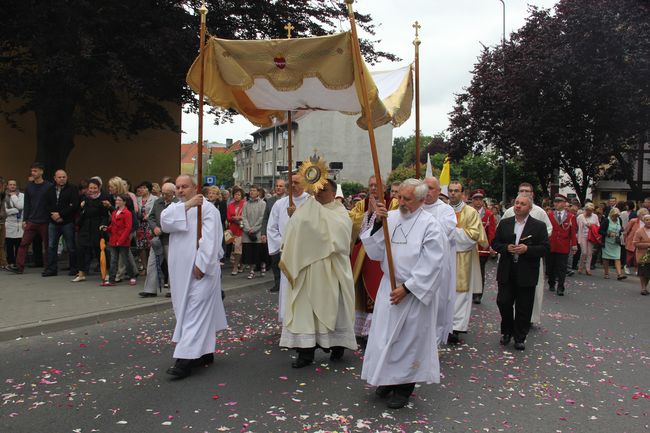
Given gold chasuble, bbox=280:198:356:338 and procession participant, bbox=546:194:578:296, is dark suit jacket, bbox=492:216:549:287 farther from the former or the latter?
procession participant, bbox=546:194:578:296

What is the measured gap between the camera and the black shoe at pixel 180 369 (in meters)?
5.70

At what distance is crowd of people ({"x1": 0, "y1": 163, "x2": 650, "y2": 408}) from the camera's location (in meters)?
5.09

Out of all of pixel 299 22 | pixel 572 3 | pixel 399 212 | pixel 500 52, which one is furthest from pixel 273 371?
pixel 500 52

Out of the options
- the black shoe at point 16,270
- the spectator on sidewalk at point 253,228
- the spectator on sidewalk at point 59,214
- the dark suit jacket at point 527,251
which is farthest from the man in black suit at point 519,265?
the black shoe at point 16,270

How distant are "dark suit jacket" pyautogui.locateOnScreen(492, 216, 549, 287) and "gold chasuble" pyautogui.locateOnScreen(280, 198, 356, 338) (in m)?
2.12

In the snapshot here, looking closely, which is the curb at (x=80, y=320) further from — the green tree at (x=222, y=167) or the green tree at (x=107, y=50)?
the green tree at (x=222, y=167)

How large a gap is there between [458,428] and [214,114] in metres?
14.1

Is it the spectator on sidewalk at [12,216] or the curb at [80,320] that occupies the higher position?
the spectator on sidewalk at [12,216]

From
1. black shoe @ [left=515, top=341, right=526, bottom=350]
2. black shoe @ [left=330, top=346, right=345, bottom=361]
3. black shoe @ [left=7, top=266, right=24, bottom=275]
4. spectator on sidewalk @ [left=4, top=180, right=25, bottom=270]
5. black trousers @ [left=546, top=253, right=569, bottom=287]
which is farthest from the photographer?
spectator on sidewalk @ [left=4, top=180, right=25, bottom=270]

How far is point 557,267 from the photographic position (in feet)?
41.2

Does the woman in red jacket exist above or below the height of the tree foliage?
below

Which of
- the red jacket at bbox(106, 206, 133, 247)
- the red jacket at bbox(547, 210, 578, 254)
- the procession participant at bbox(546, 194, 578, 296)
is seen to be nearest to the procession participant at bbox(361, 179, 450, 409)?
the red jacket at bbox(106, 206, 133, 247)

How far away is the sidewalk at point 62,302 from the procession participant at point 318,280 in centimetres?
329

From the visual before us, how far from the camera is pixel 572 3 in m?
22.6
